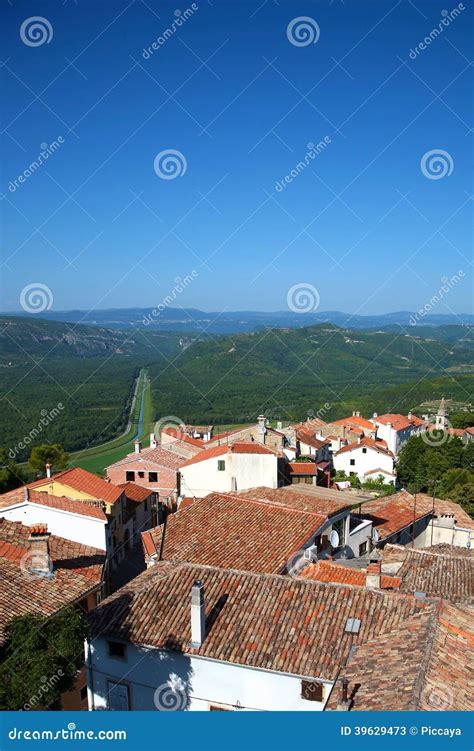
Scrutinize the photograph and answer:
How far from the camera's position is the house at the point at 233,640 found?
852cm

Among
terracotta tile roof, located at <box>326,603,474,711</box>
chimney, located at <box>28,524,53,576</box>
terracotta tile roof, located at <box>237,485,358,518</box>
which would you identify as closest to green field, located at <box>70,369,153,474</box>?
terracotta tile roof, located at <box>237,485,358,518</box>

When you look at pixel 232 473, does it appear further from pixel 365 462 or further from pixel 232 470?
pixel 365 462

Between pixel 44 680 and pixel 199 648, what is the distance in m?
2.53

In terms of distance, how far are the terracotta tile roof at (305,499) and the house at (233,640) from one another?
439 cm

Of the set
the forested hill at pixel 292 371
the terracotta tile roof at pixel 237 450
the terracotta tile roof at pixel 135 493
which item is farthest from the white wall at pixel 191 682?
the forested hill at pixel 292 371

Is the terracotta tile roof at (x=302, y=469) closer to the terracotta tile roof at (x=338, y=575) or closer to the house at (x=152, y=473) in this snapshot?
the house at (x=152, y=473)

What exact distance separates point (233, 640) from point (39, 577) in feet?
14.2

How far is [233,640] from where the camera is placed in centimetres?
900

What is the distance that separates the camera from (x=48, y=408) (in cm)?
7125

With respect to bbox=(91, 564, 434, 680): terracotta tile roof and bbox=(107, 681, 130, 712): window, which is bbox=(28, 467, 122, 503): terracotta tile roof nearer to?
bbox=(91, 564, 434, 680): terracotta tile roof

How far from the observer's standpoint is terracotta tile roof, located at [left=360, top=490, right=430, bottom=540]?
710 inches
